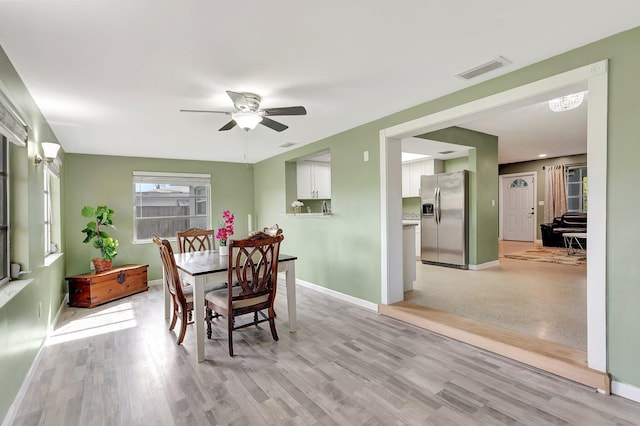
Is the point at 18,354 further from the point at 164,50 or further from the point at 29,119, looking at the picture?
the point at 164,50

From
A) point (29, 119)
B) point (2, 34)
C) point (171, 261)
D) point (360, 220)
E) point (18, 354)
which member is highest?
point (2, 34)

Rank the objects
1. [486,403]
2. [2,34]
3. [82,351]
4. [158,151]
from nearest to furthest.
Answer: [2,34] → [486,403] → [82,351] → [158,151]

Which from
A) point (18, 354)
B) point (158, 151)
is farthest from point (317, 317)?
point (158, 151)

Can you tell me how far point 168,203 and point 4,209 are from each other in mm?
3741

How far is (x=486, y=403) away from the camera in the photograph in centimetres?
199

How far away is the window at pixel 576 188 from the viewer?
26.6 feet

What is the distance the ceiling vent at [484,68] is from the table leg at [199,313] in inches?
106

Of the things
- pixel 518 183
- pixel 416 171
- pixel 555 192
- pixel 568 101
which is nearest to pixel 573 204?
pixel 555 192

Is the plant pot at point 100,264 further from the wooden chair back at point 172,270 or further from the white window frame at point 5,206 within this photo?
the white window frame at point 5,206

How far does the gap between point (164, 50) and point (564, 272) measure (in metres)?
6.25

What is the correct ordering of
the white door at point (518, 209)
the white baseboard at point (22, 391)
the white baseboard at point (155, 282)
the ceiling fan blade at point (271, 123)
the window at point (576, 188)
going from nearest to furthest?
1. the white baseboard at point (22, 391)
2. the ceiling fan blade at point (271, 123)
3. the white baseboard at point (155, 282)
4. the window at point (576, 188)
5. the white door at point (518, 209)

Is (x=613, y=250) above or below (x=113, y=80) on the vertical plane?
below

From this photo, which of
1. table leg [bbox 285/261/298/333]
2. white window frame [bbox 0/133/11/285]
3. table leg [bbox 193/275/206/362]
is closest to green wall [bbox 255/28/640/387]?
table leg [bbox 285/261/298/333]

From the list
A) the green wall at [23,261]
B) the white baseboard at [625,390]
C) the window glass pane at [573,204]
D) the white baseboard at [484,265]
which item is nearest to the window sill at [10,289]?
the green wall at [23,261]
